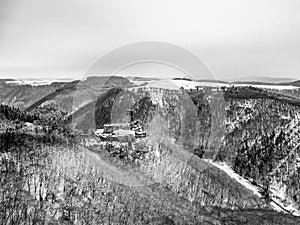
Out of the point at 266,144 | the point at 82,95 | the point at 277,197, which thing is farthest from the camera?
the point at 82,95

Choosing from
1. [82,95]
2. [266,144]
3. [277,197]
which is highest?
[82,95]

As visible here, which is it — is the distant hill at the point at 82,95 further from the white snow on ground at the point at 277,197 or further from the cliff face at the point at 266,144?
the white snow on ground at the point at 277,197

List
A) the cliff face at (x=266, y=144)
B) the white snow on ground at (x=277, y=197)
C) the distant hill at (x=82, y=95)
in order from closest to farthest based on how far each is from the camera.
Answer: the white snow on ground at (x=277, y=197)
the cliff face at (x=266, y=144)
the distant hill at (x=82, y=95)

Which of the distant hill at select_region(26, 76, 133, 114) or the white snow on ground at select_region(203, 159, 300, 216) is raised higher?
the distant hill at select_region(26, 76, 133, 114)

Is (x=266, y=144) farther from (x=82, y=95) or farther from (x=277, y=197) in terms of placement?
(x=82, y=95)

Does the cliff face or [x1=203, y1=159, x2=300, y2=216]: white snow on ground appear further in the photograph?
the cliff face

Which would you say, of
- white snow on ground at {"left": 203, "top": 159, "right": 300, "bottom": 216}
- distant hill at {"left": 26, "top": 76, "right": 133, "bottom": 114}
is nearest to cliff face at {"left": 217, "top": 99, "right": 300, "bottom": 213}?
white snow on ground at {"left": 203, "top": 159, "right": 300, "bottom": 216}

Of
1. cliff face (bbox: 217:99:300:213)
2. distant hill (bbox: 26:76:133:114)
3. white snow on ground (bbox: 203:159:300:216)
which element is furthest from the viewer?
distant hill (bbox: 26:76:133:114)

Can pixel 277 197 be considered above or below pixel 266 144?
below

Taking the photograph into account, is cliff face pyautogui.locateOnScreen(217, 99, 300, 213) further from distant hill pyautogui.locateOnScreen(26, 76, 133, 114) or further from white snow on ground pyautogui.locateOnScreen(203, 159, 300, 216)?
distant hill pyautogui.locateOnScreen(26, 76, 133, 114)

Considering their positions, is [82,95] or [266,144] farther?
[82,95]

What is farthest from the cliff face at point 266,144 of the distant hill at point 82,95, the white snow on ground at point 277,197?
the distant hill at point 82,95

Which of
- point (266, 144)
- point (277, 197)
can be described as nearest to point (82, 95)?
point (266, 144)

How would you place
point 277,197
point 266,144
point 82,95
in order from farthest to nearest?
1. point 82,95
2. point 266,144
3. point 277,197
